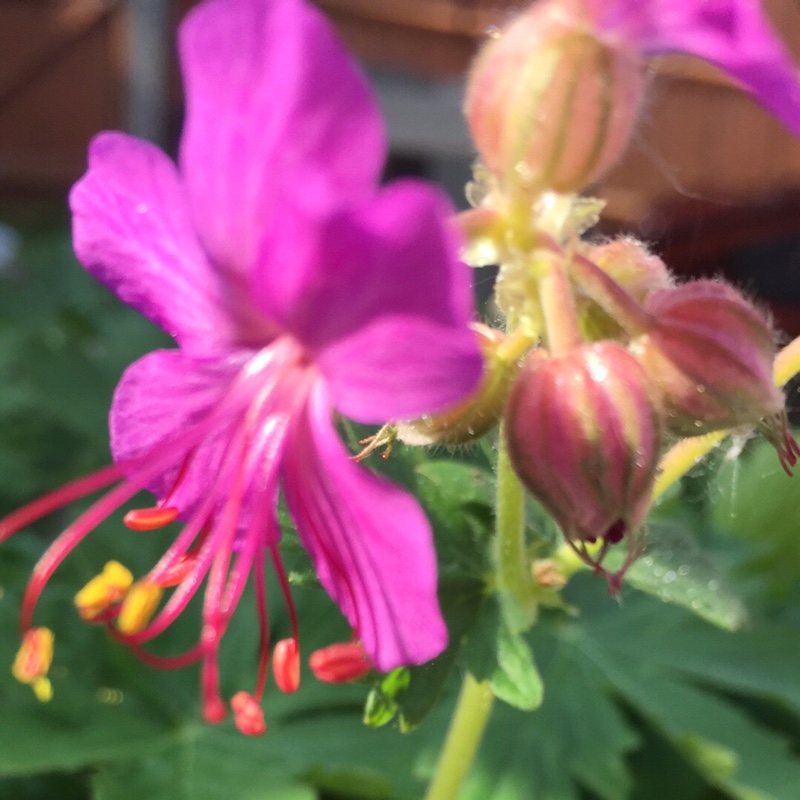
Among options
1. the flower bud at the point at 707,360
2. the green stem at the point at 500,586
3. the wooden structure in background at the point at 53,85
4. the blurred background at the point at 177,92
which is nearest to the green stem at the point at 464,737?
the green stem at the point at 500,586

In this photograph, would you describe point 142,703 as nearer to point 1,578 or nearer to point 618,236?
point 1,578

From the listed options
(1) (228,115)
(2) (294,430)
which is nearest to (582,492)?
(2) (294,430)

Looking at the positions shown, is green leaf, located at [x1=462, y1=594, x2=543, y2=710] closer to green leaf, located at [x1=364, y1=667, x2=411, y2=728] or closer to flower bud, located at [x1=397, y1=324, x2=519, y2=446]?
green leaf, located at [x1=364, y1=667, x2=411, y2=728]

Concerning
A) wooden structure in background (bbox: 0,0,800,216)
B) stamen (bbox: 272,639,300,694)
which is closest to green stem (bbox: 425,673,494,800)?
stamen (bbox: 272,639,300,694)

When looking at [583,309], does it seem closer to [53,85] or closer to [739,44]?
[739,44]

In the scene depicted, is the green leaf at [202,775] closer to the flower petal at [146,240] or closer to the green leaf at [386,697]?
the green leaf at [386,697]

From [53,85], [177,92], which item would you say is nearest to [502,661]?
[177,92]
